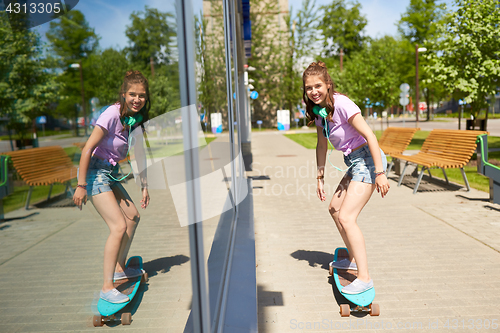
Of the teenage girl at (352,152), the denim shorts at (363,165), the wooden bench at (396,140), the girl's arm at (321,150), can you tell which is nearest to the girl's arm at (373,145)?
the teenage girl at (352,152)

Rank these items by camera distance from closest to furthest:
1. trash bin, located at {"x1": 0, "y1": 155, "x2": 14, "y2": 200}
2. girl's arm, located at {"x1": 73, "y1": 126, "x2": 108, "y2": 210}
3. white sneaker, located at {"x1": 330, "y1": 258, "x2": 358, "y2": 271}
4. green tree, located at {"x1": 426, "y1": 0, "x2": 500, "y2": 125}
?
trash bin, located at {"x1": 0, "y1": 155, "x2": 14, "y2": 200}
girl's arm, located at {"x1": 73, "y1": 126, "x2": 108, "y2": 210}
white sneaker, located at {"x1": 330, "y1": 258, "x2": 358, "y2": 271}
green tree, located at {"x1": 426, "y1": 0, "x2": 500, "y2": 125}

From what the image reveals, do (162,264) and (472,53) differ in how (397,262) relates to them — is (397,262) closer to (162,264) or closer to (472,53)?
(162,264)

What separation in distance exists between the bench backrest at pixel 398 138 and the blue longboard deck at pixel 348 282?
5437 millimetres

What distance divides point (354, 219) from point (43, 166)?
8.48 feet

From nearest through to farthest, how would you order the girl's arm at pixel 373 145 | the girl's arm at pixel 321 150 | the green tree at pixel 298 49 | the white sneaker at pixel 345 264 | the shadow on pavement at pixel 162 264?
the shadow on pavement at pixel 162 264, the girl's arm at pixel 373 145, the girl's arm at pixel 321 150, the white sneaker at pixel 345 264, the green tree at pixel 298 49

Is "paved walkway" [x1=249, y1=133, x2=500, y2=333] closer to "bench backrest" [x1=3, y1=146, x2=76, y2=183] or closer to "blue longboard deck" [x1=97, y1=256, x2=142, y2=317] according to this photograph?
"blue longboard deck" [x1=97, y1=256, x2=142, y2=317]

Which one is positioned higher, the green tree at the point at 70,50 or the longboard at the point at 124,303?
the green tree at the point at 70,50

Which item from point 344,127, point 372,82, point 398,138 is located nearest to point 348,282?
point 344,127

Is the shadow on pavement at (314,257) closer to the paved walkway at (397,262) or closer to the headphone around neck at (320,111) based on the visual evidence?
the paved walkway at (397,262)

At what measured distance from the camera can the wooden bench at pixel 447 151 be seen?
21.2 ft

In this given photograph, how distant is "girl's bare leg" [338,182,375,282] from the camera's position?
2939 millimetres

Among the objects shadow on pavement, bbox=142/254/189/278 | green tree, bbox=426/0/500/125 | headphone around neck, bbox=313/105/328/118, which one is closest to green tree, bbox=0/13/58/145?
shadow on pavement, bbox=142/254/189/278

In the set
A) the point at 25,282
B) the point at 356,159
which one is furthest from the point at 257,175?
the point at 25,282

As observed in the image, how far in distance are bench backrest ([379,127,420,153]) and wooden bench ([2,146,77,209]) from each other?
824cm
